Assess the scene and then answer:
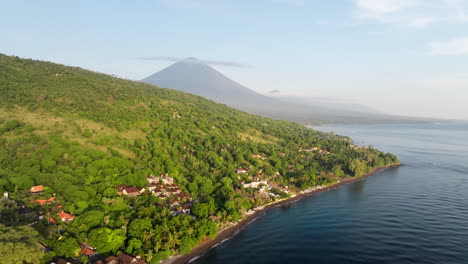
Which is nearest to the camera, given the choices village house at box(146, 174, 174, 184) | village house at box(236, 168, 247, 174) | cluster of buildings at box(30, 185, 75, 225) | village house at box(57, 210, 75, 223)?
cluster of buildings at box(30, 185, 75, 225)

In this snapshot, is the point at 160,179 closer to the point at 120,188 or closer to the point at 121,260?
the point at 120,188

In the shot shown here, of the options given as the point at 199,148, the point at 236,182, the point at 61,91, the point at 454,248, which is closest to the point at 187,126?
the point at 199,148

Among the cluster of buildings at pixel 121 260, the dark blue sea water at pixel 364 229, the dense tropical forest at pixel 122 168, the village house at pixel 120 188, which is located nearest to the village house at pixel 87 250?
the dense tropical forest at pixel 122 168

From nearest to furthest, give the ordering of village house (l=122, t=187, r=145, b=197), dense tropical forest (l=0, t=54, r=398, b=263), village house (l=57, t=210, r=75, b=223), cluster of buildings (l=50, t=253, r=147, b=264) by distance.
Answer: cluster of buildings (l=50, t=253, r=147, b=264) → dense tropical forest (l=0, t=54, r=398, b=263) → village house (l=57, t=210, r=75, b=223) → village house (l=122, t=187, r=145, b=197)

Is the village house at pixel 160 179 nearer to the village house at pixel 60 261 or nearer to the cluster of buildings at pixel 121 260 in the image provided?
the cluster of buildings at pixel 121 260

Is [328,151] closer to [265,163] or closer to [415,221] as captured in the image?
[265,163]

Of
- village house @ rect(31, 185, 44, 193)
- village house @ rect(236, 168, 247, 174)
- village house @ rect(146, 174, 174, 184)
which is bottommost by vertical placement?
village house @ rect(31, 185, 44, 193)

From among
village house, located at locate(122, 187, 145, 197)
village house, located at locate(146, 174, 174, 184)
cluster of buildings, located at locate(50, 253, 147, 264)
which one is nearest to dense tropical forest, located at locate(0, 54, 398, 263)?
village house, located at locate(122, 187, 145, 197)

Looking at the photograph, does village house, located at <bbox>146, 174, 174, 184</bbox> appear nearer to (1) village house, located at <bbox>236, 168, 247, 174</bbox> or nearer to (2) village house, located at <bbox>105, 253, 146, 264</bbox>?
(1) village house, located at <bbox>236, 168, 247, 174</bbox>
